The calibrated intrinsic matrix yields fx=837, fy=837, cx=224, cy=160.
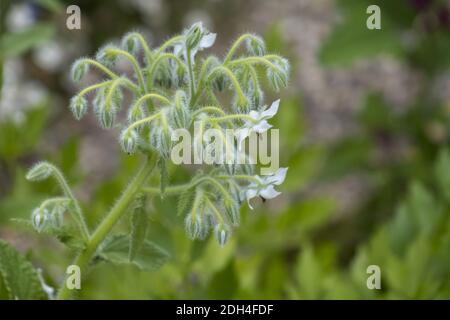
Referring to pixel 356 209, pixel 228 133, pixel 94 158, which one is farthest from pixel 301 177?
pixel 94 158

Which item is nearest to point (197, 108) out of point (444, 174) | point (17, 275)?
point (17, 275)

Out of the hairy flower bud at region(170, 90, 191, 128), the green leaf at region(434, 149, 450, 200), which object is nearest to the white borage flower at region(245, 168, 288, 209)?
the hairy flower bud at region(170, 90, 191, 128)

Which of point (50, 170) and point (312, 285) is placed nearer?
point (50, 170)

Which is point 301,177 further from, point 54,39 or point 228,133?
point 54,39

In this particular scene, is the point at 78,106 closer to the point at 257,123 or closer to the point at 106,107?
the point at 106,107

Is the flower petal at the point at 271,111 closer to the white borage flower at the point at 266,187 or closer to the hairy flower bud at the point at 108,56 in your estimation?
the white borage flower at the point at 266,187

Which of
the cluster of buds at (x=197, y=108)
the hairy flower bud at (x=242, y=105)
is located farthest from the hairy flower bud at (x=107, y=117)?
the hairy flower bud at (x=242, y=105)
